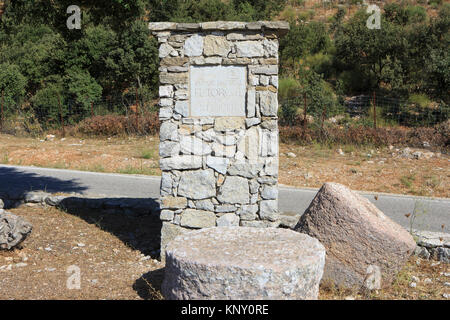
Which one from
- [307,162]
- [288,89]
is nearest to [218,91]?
[307,162]

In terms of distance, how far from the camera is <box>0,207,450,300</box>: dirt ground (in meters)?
5.02

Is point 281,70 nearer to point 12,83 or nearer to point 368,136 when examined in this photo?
point 368,136

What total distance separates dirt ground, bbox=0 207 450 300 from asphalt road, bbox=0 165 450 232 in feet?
5.78

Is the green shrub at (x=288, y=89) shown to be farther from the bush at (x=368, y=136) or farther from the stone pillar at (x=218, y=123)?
the stone pillar at (x=218, y=123)

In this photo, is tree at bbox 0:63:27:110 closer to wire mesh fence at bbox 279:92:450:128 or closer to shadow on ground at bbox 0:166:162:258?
wire mesh fence at bbox 279:92:450:128

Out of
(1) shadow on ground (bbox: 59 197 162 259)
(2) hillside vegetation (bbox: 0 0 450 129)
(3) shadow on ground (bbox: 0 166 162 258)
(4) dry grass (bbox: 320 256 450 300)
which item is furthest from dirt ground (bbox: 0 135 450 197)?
(4) dry grass (bbox: 320 256 450 300)

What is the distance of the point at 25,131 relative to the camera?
17422mm

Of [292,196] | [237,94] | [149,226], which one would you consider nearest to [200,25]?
[237,94]

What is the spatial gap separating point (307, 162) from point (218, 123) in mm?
6859

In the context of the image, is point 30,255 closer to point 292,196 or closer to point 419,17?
point 292,196

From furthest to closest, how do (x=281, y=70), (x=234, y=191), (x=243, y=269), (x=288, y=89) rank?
(x=281, y=70), (x=288, y=89), (x=234, y=191), (x=243, y=269)

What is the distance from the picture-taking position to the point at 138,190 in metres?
9.93

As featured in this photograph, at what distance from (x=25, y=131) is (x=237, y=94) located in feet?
45.4

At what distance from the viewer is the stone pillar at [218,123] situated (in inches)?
226
